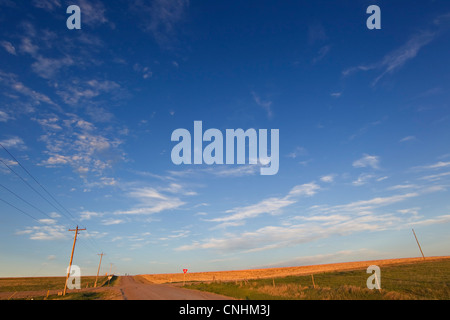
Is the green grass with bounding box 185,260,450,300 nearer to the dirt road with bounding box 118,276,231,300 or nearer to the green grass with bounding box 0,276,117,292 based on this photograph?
the dirt road with bounding box 118,276,231,300

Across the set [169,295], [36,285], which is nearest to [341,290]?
[169,295]

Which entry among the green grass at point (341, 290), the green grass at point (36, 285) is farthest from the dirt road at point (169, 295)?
the green grass at point (36, 285)

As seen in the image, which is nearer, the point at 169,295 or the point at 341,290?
the point at 341,290

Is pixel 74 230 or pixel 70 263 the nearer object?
pixel 70 263

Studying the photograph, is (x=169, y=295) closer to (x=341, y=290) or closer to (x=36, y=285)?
(x=341, y=290)

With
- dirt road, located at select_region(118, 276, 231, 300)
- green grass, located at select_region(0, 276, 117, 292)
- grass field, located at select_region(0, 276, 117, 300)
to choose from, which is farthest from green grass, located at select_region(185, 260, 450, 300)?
green grass, located at select_region(0, 276, 117, 292)

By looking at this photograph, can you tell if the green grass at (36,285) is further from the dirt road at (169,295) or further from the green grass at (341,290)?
the green grass at (341,290)
